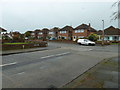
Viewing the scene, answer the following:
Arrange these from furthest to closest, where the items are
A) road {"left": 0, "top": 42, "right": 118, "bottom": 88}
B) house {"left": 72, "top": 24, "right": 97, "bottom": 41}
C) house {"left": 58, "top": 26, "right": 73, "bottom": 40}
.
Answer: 1. house {"left": 58, "top": 26, "right": 73, "bottom": 40}
2. house {"left": 72, "top": 24, "right": 97, "bottom": 41}
3. road {"left": 0, "top": 42, "right": 118, "bottom": 88}

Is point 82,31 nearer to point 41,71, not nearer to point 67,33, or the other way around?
point 67,33

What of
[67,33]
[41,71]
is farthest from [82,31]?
[41,71]

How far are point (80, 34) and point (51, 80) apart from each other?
4082 centimetres

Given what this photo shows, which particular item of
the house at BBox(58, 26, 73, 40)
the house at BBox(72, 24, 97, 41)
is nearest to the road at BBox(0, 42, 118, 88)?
the house at BBox(72, 24, 97, 41)

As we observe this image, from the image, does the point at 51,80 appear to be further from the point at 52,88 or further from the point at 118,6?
the point at 118,6

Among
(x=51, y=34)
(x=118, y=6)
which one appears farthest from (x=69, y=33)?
(x=118, y=6)

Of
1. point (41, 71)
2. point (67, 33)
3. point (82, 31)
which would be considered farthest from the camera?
point (67, 33)

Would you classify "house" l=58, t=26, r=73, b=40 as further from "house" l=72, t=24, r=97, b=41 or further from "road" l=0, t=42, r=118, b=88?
"road" l=0, t=42, r=118, b=88

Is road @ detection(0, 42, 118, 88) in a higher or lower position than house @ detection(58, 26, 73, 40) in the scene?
lower

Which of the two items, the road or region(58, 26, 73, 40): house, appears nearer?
the road

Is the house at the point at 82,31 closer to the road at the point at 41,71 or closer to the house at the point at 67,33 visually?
the house at the point at 67,33

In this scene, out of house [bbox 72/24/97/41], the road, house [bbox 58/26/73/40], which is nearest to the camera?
the road

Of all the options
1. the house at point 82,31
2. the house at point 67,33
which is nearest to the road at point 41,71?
the house at point 82,31

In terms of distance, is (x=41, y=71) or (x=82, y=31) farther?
(x=82, y=31)
